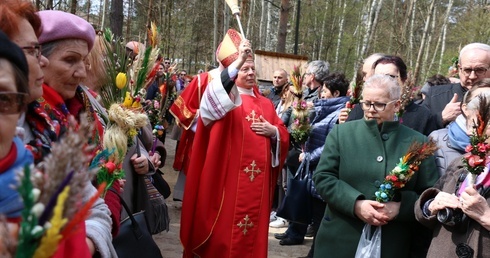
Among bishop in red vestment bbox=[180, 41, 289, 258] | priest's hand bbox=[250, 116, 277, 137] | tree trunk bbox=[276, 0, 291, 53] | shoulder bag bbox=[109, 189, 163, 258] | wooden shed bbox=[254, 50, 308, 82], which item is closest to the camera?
shoulder bag bbox=[109, 189, 163, 258]

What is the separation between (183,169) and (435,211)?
2.79m

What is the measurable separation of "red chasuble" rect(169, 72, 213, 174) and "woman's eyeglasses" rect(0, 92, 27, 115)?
351 centimetres

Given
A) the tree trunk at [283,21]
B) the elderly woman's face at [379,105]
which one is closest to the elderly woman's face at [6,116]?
the elderly woman's face at [379,105]

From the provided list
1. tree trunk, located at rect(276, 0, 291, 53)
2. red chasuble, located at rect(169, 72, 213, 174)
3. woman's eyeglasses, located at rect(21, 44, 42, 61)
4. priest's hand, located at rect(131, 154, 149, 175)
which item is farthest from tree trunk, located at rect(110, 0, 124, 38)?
woman's eyeglasses, located at rect(21, 44, 42, 61)

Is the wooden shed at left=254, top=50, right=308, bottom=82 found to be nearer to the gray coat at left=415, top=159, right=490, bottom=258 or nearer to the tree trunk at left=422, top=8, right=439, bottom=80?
the gray coat at left=415, top=159, right=490, bottom=258

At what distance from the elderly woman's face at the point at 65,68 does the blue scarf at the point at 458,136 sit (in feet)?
6.76

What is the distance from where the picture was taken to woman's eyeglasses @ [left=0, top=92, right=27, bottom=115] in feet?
3.77

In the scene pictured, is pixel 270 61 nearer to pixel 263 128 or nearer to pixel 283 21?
pixel 283 21

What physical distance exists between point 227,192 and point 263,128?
620mm

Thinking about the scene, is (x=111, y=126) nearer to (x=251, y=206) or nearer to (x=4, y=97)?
(x=4, y=97)

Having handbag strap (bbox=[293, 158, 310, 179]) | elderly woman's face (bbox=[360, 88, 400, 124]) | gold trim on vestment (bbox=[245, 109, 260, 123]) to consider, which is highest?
elderly woman's face (bbox=[360, 88, 400, 124])

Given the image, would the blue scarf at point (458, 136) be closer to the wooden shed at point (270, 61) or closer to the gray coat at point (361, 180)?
the gray coat at point (361, 180)

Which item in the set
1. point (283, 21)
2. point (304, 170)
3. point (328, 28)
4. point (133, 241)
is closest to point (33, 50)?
point (133, 241)

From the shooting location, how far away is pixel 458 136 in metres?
3.00
